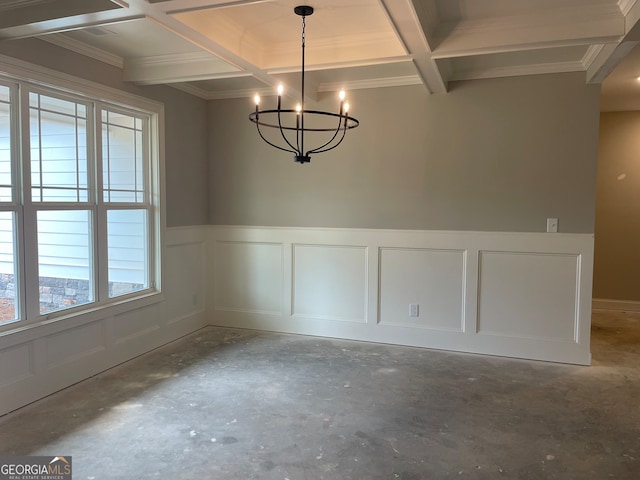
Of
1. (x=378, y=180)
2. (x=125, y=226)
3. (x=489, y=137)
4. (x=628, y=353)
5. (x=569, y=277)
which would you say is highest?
(x=489, y=137)

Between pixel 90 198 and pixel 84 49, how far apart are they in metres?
1.09

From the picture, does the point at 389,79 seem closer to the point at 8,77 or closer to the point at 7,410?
the point at 8,77

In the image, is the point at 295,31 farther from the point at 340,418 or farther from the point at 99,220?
the point at 340,418

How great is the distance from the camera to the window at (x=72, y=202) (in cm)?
299

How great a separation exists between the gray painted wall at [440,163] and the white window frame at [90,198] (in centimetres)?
92

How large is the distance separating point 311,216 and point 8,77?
105 inches

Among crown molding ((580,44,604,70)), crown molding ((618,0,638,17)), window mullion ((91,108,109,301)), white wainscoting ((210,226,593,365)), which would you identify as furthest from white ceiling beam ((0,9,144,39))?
crown molding ((580,44,604,70))

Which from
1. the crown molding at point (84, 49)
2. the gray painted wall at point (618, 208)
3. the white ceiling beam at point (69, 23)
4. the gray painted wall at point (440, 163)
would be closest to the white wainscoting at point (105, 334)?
the gray painted wall at point (440, 163)

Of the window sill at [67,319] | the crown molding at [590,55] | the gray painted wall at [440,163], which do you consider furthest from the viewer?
the gray painted wall at [440,163]

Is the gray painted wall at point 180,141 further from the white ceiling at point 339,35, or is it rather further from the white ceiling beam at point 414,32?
the white ceiling beam at point 414,32

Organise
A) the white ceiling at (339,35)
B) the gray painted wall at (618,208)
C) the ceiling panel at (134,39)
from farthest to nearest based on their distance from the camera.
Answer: the gray painted wall at (618,208) → the ceiling panel at (134,39) → the white ceiling at (339,35)

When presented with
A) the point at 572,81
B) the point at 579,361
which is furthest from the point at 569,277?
the point at 572,81

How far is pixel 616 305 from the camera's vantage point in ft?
19.4

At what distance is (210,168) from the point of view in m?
4.96
